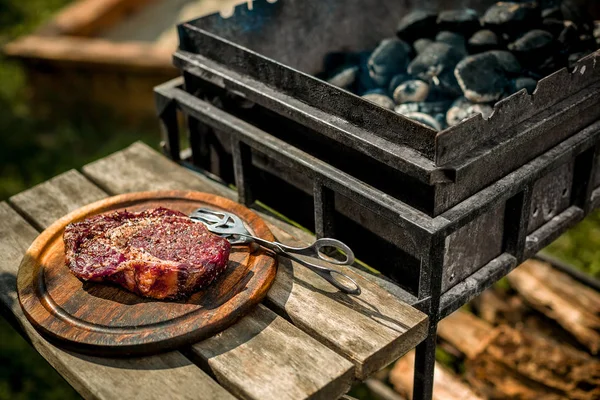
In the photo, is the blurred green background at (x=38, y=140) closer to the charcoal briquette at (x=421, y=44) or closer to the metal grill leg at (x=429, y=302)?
the metal grill leg at (x=429, y=302)

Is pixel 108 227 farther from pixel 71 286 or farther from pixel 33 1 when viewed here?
pixel 33 1

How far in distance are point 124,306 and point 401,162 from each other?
3.13 feet

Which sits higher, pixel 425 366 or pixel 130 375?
pixel 130 375

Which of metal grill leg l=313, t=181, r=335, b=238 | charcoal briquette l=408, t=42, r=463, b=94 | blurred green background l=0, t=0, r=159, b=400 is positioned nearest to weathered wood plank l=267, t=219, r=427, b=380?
metal grill leg l=313, t=181, r=335, b=238

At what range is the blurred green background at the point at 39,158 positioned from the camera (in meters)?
4.21

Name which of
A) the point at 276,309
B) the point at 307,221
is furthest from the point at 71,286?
the point at 307,221

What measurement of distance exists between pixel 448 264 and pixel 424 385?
0.49 m

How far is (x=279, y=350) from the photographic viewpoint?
2.19 metres

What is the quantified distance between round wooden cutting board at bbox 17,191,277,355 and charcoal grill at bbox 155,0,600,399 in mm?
381

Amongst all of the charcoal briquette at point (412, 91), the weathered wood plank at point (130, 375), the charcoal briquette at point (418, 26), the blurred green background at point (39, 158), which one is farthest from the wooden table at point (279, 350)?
the blurred green background at point (39, 158)

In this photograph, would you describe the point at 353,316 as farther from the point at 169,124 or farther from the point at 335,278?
the point at 169,124

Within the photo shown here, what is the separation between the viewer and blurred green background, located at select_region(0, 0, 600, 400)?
4215mm

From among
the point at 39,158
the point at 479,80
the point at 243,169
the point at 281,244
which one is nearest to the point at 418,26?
the point at 479,80

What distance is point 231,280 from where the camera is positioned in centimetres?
238
